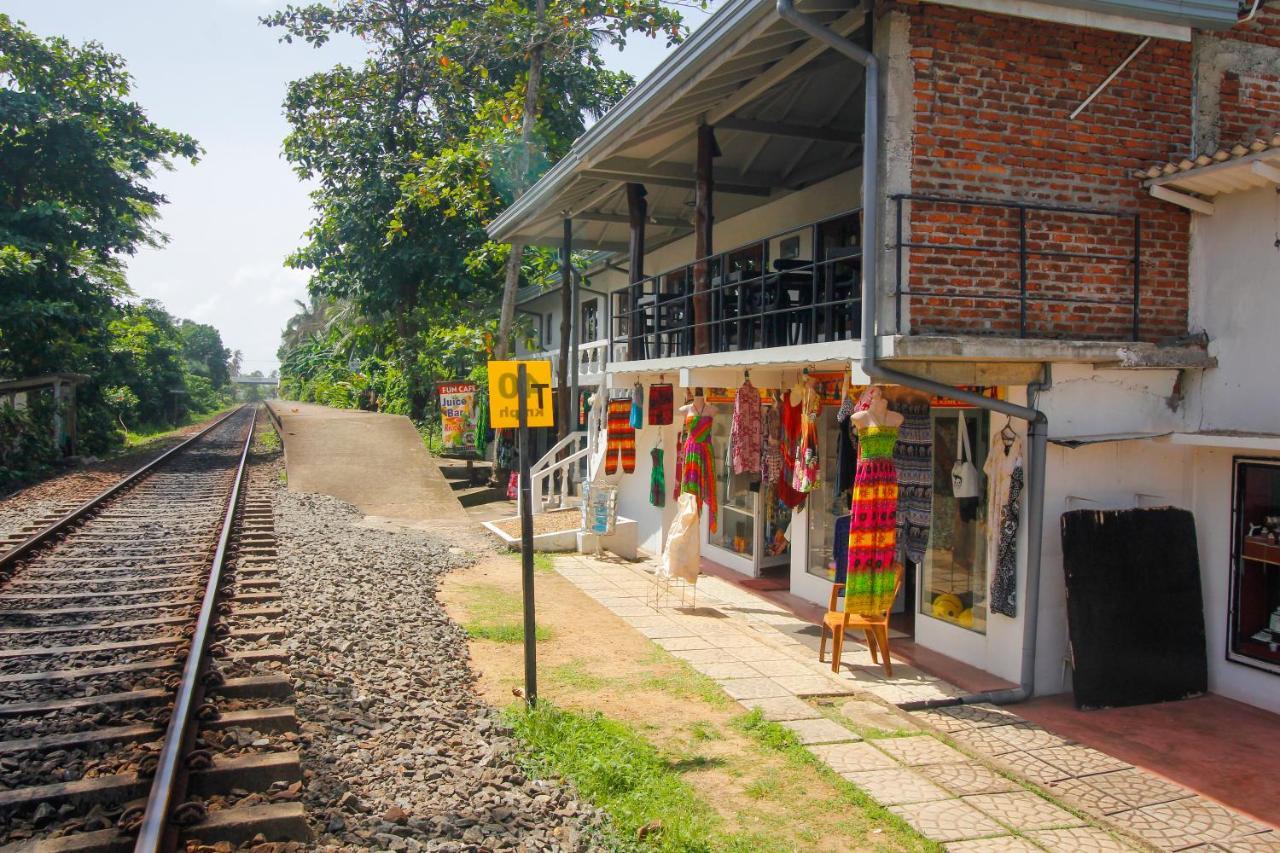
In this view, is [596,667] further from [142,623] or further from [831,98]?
[831,98]

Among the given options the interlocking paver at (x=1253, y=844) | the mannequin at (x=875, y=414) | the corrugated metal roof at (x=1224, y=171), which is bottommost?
the interlocking paver at (x=1253, y=844)

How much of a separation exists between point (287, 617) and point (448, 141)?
2195 cm

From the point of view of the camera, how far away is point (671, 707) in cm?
683

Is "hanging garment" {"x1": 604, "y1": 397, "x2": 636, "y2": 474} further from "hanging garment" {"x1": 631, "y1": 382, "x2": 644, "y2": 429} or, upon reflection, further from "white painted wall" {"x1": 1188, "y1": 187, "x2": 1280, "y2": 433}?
"white painted wall" {"x1": 1188, "y1": 187, "x2": 1280, "y2": 433}

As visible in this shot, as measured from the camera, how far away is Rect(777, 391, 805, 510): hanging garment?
9805 mm

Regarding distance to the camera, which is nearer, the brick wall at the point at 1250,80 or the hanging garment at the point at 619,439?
the brick wall at the point at 1250,80

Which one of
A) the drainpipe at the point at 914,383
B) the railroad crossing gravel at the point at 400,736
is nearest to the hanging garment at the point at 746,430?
the drainpipe at the point at 914,383

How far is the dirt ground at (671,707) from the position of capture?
16.3 ft

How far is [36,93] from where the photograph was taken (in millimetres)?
22562

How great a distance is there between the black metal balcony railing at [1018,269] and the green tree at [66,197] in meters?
20.1

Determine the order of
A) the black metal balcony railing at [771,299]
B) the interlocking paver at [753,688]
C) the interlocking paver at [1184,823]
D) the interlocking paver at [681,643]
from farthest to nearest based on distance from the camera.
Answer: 1. the interlocking paver at [681,643]
2. the black metal balcony railing at [771,299]
3. the interlocking paver at [753,688]
4. the interlocking paver at [1184,823]

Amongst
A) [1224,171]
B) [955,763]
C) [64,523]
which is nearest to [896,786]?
[955,763]

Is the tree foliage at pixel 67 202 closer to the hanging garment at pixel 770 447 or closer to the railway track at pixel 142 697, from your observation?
the railway track at pixel 142 697

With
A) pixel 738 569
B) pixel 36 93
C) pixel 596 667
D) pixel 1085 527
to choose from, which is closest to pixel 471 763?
pixel 596 667
